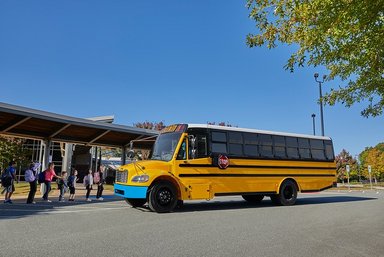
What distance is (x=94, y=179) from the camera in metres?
17.1

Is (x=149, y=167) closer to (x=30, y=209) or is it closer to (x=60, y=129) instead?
(x=30, y=209)

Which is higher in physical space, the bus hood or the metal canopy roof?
the metal canopy roof

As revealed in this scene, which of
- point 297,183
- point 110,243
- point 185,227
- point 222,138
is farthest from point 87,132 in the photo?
point 110,243

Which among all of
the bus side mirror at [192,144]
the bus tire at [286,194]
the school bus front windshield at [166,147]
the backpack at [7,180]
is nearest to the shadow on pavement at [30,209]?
the backpack at [7,180]

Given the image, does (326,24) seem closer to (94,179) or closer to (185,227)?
(185,227)

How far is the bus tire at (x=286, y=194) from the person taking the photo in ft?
48.1

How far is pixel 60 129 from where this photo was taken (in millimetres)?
17922

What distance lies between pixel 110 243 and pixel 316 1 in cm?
599

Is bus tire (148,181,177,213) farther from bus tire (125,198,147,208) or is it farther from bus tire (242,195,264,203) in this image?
bus tire (242,195,264,203)

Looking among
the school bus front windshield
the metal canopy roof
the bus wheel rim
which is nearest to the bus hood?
the school bus front windshield

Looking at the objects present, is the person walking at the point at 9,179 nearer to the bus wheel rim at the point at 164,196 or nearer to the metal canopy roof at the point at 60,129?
the metal canopy roof at the point at 60,129

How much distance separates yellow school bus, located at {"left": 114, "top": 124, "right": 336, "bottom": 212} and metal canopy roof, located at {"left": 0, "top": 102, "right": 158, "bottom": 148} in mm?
5867

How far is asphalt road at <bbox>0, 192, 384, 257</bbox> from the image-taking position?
6.01 m

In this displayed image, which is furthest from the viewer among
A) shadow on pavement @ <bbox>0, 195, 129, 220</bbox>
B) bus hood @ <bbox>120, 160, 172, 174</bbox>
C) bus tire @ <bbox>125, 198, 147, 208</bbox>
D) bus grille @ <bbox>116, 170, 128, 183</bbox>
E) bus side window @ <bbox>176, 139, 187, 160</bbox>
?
bus tire @ <bbox>125, 198, 147, 208</bbox>
